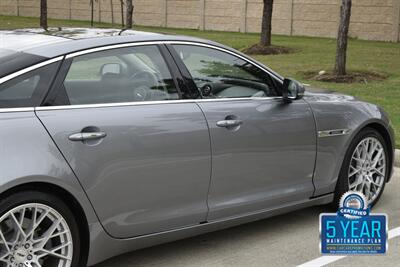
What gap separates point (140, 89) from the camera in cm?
406

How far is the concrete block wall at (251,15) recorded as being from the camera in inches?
942

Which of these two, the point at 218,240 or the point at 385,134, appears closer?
the point at 218,240

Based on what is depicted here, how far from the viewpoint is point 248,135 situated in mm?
4375

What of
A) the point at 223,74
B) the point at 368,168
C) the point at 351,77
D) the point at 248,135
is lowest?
the point at 351,77

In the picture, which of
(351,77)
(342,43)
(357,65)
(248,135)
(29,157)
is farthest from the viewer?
(357,65)

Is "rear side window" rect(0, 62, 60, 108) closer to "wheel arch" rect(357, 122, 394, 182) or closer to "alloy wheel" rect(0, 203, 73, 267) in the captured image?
"alloy wheel" rect(0, 203, 73, 267)

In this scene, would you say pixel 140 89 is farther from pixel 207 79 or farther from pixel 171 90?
pixel 207 79

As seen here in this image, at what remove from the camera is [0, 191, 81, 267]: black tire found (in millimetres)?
3318

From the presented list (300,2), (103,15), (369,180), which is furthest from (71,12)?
(369,180)

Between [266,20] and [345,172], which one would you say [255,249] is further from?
[266,20]

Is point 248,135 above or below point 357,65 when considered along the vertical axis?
above

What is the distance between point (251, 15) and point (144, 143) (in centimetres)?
2504

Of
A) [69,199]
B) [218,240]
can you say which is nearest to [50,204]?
[69,199]

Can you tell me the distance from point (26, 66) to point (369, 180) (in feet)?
10.3
